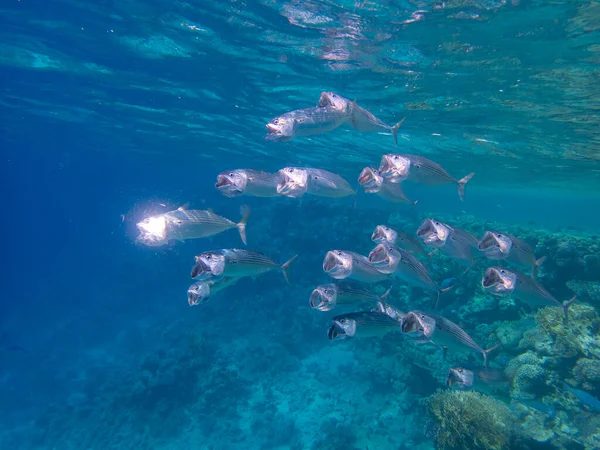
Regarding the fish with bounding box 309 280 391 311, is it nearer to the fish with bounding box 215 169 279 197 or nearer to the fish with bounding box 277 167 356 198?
the fish with bounding box 277 167 356 198

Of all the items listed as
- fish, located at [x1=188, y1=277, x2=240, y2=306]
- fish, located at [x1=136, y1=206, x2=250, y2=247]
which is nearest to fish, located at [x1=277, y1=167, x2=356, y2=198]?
fish, located at [x1=136, y1=206, x2=250, y2=247]

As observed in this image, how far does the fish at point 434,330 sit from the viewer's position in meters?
4.65

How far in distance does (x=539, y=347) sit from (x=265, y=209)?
20.0 m

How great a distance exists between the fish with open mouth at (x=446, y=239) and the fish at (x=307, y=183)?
1444 millimetres

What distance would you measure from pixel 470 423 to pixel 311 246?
14.2 metres

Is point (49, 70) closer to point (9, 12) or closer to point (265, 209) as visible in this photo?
point (9, 12)

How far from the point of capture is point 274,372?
1597 centimetres

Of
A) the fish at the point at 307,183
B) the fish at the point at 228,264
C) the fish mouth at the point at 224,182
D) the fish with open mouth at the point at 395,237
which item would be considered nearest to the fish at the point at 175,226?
the fish at the point at 228,264

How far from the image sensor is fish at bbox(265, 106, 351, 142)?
4789 millimetres

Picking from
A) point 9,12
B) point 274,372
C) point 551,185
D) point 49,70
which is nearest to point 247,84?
point 9,12

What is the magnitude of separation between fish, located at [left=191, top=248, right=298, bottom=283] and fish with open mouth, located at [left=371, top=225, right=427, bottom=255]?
1859 mm

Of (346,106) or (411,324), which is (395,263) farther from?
(346,106)

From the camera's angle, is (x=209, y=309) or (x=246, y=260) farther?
(x=209, y=309)

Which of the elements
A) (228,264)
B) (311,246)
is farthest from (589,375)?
(311,246)
